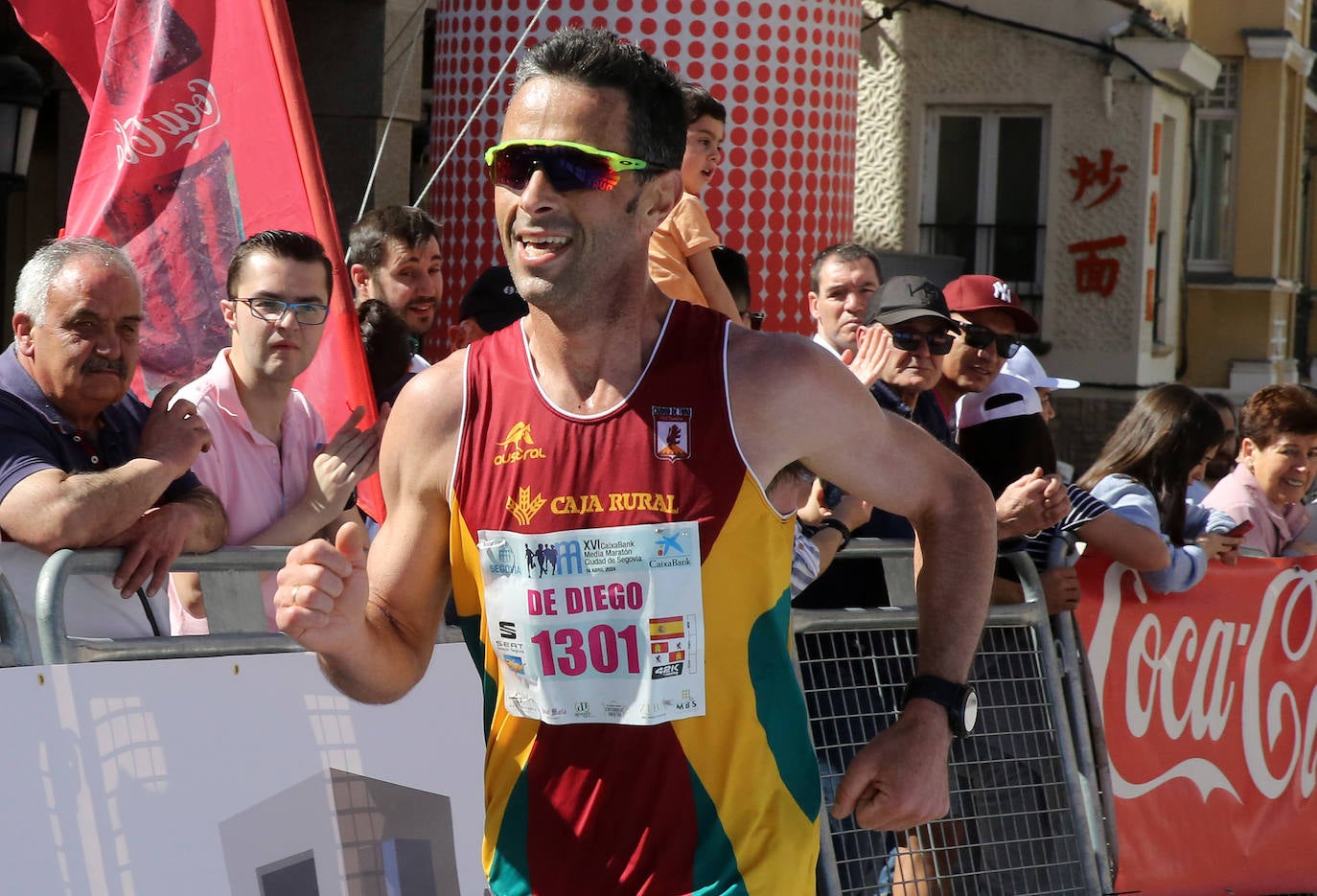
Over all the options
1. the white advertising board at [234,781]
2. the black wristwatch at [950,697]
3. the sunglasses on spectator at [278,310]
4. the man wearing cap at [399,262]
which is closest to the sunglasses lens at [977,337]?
the man wearing cap at [399,262]

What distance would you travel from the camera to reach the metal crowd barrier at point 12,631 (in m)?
2.90

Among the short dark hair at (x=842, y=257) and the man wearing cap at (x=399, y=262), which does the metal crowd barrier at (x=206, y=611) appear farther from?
the short dark hair at (x=842, y=257)

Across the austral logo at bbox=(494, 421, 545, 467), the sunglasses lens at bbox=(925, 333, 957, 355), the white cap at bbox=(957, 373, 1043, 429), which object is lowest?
the white cap at bbox=(957, 373, 1043, 429)

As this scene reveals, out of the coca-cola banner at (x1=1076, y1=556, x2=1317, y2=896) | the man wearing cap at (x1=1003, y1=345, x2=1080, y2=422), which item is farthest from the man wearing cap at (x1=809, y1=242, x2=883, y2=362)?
the coca-cola banner at (x1=1076, y1=556, x2=1317, y2=896)

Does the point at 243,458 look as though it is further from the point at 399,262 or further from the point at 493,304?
the point at 399,262

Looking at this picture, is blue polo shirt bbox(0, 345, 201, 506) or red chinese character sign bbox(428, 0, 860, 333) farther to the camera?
red chinese character sign bbox(428, 0, 860, 333)

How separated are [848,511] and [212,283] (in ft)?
A: 5.97

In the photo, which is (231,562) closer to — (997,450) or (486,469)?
(486,469)

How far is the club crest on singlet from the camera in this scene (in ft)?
8.14

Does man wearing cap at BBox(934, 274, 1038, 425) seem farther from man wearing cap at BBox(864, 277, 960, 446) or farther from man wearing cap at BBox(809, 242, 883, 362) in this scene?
man wearing cap at BBox(864, 277, 960, 446)

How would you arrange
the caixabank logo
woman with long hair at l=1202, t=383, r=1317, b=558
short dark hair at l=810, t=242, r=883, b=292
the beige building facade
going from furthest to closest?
the beige building facade, woman with long hair at l=1202, t=383, r=1317, b=558, short dark hair at l=810, t=242, r=883, b=292, the caixabank logo

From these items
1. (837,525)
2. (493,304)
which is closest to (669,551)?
(837,525)

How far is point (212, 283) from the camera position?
180 inches

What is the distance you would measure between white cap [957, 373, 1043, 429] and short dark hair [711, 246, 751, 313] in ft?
2.63
